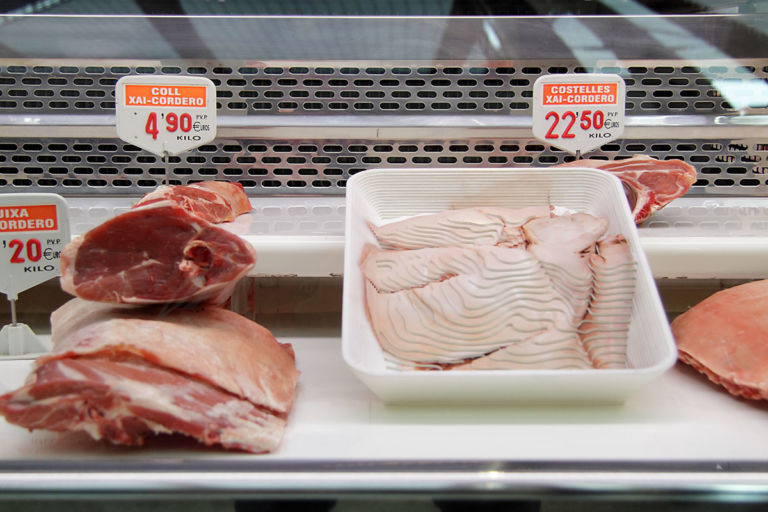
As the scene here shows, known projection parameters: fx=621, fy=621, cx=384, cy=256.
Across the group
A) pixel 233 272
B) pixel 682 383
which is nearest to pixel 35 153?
pixel 233 272

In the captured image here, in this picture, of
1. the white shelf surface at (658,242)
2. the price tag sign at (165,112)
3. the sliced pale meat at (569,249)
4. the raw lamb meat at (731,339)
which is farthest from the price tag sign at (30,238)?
the raw lamb meat at (731,339)

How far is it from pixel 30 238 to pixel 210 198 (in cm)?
42

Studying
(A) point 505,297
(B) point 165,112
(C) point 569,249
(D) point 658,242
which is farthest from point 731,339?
(B) point 165,112

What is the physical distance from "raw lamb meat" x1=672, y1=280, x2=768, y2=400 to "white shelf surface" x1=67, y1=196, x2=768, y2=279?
0.07 m

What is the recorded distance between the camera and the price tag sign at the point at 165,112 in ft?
5.14

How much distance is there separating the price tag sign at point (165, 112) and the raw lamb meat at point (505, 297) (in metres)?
0.62

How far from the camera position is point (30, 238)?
1.30m

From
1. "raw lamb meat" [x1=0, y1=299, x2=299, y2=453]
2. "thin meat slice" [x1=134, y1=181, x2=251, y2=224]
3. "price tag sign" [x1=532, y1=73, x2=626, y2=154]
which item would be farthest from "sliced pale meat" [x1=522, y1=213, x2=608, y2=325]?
"thin meat slice" [x1=134, y1=181, x2=251, y2=224]

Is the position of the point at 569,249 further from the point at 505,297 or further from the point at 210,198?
the point at 210,198

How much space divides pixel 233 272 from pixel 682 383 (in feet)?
3.04

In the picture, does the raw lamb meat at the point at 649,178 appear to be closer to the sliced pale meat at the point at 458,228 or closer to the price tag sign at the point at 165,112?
the sliced pale meat at the point at 458,228

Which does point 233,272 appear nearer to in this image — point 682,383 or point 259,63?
point 259,63

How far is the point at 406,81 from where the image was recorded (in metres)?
1.74

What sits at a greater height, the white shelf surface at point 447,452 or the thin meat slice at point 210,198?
the thin meat slice at point 210,198
